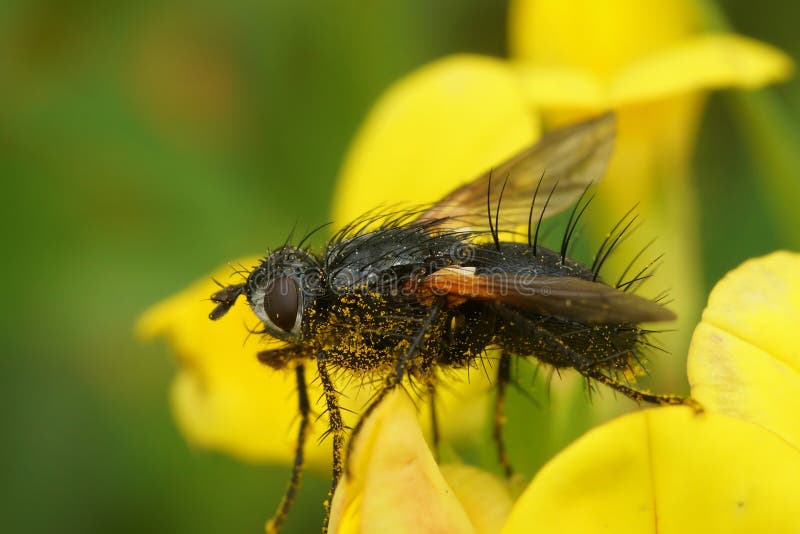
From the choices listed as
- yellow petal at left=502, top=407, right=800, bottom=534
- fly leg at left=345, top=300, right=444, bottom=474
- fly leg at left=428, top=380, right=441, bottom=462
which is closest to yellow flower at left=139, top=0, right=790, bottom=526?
fly leg at left=428, top=380, right=441, bottom=462

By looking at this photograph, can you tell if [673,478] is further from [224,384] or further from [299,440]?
[224,384]

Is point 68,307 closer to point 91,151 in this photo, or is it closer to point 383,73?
point 91,151

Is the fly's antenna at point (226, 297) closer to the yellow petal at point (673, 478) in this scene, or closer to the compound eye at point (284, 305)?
the compound eye at point (284, 305)

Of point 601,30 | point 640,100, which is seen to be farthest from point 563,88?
point 601,30

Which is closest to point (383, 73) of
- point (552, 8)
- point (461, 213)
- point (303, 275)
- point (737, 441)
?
point (552, 8)

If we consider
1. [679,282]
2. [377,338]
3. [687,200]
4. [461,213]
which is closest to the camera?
[377,338]

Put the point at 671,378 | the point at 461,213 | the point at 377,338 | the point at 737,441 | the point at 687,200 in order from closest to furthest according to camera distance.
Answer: the point at 737,441 < the point at 377,338 < the point at 461,213 < the point at 671,378 < the point at 687,200

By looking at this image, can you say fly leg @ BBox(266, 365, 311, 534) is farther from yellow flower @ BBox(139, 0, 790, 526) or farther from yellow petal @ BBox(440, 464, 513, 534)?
yellow petal @ BBox(440, 464, 513, 534)
